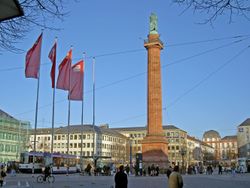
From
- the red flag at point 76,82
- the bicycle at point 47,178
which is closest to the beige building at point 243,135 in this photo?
the red flag at point 76,82

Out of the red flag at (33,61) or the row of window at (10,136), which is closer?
the red flag at (33,61)

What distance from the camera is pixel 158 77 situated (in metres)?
52.4

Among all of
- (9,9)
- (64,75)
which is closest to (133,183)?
(64,75)

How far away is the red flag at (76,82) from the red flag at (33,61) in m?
5.54

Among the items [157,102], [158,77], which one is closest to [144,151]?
[157,102]

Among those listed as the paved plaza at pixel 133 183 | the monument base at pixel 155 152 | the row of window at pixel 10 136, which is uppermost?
the row of window at pixel 10 136

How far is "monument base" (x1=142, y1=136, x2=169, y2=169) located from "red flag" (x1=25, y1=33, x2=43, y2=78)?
22718 mm

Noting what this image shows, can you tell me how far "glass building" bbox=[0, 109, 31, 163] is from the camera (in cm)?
8675

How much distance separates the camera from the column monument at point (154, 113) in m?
49.3

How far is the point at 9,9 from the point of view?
3.44 metres

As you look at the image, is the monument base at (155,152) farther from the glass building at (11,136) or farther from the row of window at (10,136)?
the row of window at (10,136)

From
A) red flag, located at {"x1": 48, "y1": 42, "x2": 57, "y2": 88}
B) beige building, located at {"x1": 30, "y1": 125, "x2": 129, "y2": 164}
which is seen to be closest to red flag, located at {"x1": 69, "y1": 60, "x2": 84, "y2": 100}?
red flag, located at {"x1": 48, "y1": 42, "x2": 57, "y2": 88}

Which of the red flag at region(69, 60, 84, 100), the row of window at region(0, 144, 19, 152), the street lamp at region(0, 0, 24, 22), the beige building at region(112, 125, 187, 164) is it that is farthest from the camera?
the beige building at region(112, 125, 187, 164)

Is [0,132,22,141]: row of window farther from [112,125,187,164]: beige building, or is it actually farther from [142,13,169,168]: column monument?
[112,125,187,164]: beige building
